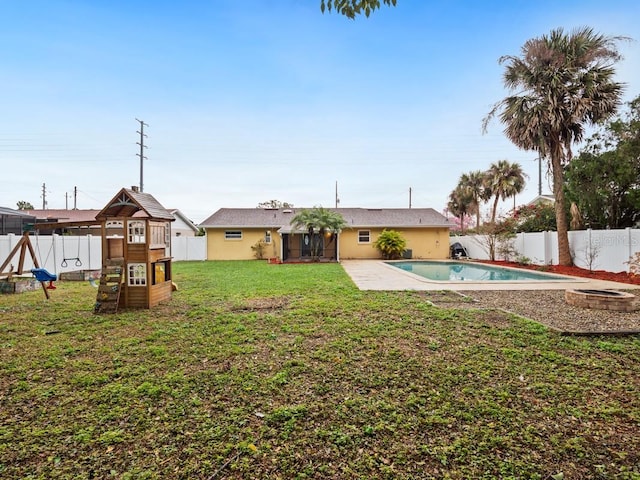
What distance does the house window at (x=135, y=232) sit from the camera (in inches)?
277

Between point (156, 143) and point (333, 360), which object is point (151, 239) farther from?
point (156, 143)

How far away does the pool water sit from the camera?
38.5 feet

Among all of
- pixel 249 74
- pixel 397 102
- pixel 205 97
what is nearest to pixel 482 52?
pixel 397 102

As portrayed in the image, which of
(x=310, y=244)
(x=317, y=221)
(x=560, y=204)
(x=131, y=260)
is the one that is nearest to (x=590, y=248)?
(x=560, y=204)

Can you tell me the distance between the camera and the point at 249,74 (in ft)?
45.0

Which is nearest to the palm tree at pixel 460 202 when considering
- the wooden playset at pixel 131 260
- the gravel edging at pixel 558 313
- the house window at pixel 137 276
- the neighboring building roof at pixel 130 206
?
the gravel edging at pixel 558 313

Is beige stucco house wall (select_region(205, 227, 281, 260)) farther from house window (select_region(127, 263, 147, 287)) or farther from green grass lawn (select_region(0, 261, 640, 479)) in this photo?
green grass lawn (select_region(0, 261, 640, 479))

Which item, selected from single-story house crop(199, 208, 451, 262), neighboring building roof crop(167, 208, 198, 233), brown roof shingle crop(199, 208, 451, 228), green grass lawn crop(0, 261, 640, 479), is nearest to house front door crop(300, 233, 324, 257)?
single-story house crop(199, 208, 451, 262)

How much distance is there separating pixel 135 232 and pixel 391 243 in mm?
16274

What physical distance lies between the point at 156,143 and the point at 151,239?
88.9ft

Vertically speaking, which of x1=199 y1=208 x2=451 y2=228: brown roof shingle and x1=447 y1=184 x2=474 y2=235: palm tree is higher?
x1=447 y1=184 x2=474 y2=235: palm tree

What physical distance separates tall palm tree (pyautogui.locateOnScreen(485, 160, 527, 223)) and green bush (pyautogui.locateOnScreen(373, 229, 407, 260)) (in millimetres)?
10708

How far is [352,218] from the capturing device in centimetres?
2342

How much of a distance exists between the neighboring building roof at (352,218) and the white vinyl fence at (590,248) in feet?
20.4
